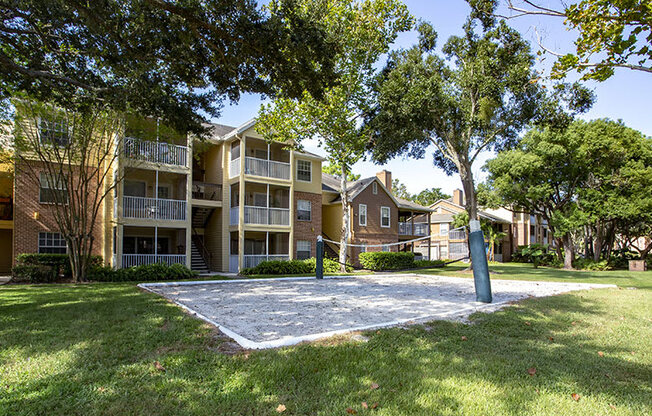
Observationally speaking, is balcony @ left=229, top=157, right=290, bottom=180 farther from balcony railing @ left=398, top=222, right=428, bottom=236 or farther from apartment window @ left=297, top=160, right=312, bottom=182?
balcony railing @ left=398, top=222, right=428, bottom=236

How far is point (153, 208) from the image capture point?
18078mm

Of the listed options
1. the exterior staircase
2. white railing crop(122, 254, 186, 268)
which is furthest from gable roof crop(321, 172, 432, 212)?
white railing crop(122, 254, 186, 268)

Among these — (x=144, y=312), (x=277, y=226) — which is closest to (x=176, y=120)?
(x=144, y=312)

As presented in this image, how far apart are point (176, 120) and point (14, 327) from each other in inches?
194

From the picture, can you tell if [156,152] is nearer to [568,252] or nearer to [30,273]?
[30,273]

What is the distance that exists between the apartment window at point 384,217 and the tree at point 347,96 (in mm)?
8310

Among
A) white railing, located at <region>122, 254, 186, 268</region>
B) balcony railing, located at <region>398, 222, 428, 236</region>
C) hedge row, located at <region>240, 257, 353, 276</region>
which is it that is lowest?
hedge row, located at <region>240, 257, 353, 276</region>

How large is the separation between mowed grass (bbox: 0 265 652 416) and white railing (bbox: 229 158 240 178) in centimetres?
1528

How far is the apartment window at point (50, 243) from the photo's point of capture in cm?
1622

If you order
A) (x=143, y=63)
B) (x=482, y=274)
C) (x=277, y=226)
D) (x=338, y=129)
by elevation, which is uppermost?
(x=338, y=129)

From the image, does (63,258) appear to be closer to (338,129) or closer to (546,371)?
(338,129)

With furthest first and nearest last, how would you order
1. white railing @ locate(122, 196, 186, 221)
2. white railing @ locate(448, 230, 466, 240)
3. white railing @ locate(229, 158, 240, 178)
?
1. white railing @ locate(448, 230, 466, 240)
2. white railing @ locate(229, 158, 240, 178)
3. white railing @ locate(122, 196, 186, 221)

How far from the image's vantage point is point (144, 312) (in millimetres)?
6719

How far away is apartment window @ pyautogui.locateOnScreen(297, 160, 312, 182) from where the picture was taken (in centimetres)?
2430
